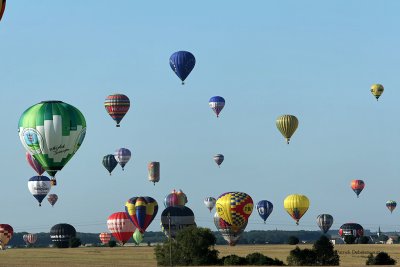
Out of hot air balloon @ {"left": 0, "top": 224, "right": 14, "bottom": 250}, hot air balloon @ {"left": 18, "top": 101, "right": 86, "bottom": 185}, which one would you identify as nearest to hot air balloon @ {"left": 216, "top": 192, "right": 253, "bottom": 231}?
hot air balloon @ {"left": 0, "top": 224, "right": 14, "bottom": 250}

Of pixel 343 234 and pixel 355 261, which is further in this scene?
pixel 343 234

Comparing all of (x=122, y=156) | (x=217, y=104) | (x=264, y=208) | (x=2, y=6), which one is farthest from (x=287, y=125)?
(x=2, y=6)

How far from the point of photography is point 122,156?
183375 millimetres

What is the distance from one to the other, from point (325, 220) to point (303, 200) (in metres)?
20.8

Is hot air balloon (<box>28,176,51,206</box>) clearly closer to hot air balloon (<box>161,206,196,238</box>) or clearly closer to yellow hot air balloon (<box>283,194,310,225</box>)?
hot air balloon (<box>161,206,196,238</box>)

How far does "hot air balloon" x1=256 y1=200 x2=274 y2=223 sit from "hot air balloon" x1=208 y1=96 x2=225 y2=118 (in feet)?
69.2

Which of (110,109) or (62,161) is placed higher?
(110,109)

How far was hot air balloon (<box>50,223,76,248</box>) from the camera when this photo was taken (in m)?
172

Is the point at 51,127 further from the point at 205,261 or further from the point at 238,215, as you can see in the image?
the point at 238,215

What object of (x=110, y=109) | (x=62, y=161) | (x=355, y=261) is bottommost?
(x=355, y=261)

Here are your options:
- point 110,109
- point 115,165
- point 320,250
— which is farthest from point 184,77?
point 320,250

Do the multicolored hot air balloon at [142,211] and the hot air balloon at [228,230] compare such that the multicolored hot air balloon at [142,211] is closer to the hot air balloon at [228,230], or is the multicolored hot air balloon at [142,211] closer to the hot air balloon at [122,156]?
the hot air balloon at [228,230]

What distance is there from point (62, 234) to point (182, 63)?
38781 millimetres

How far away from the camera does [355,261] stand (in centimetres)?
11581
